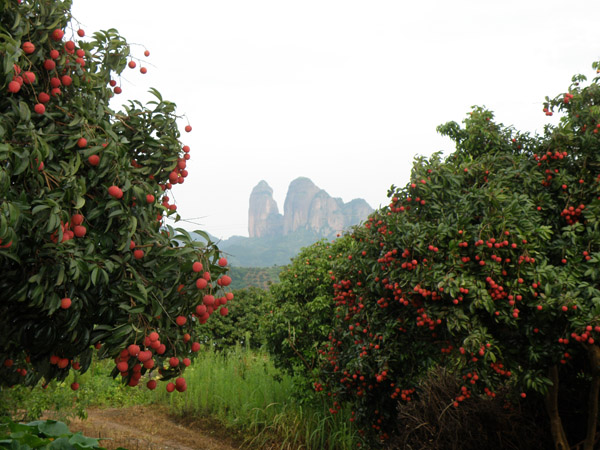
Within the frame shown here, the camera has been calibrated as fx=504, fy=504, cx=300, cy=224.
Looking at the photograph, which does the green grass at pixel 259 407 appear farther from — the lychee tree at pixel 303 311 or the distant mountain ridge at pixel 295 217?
the distant mountain ridge at pixel 295 217

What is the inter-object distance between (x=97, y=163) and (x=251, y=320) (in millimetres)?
11938

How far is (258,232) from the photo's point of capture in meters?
152

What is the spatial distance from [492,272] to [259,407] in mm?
5710

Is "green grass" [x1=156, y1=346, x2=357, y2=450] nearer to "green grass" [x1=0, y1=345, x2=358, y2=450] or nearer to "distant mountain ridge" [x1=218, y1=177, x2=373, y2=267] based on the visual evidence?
"green grass" [x1=0, y1=345, x2=358, y2=450]

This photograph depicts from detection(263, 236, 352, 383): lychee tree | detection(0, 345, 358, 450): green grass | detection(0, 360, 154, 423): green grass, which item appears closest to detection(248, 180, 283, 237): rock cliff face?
detection(0, 345, 358, 450): green grass

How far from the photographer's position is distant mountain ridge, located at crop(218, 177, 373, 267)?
442 ft

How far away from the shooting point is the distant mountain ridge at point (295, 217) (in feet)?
442

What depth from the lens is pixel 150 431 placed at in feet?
28.8

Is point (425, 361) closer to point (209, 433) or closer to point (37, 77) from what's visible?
point (37, 77)

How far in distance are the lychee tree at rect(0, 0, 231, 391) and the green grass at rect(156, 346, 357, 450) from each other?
5.18 m

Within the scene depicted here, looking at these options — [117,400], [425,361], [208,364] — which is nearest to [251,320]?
[208,364]

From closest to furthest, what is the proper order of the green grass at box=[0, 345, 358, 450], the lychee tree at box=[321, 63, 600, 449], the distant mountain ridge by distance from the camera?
the lychee tree at box=[321, 63, 600, 449]
the green grass at box=[0, 345, 358, 450]
the distant mountain ridge

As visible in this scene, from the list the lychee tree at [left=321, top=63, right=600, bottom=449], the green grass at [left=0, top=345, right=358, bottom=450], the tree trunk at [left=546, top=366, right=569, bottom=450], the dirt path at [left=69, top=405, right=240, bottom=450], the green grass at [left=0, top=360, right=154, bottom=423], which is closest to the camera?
the lychee tree at [left=321, top=63, right=600, bottom=449]

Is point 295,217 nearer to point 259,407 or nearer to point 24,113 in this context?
point 259,407
